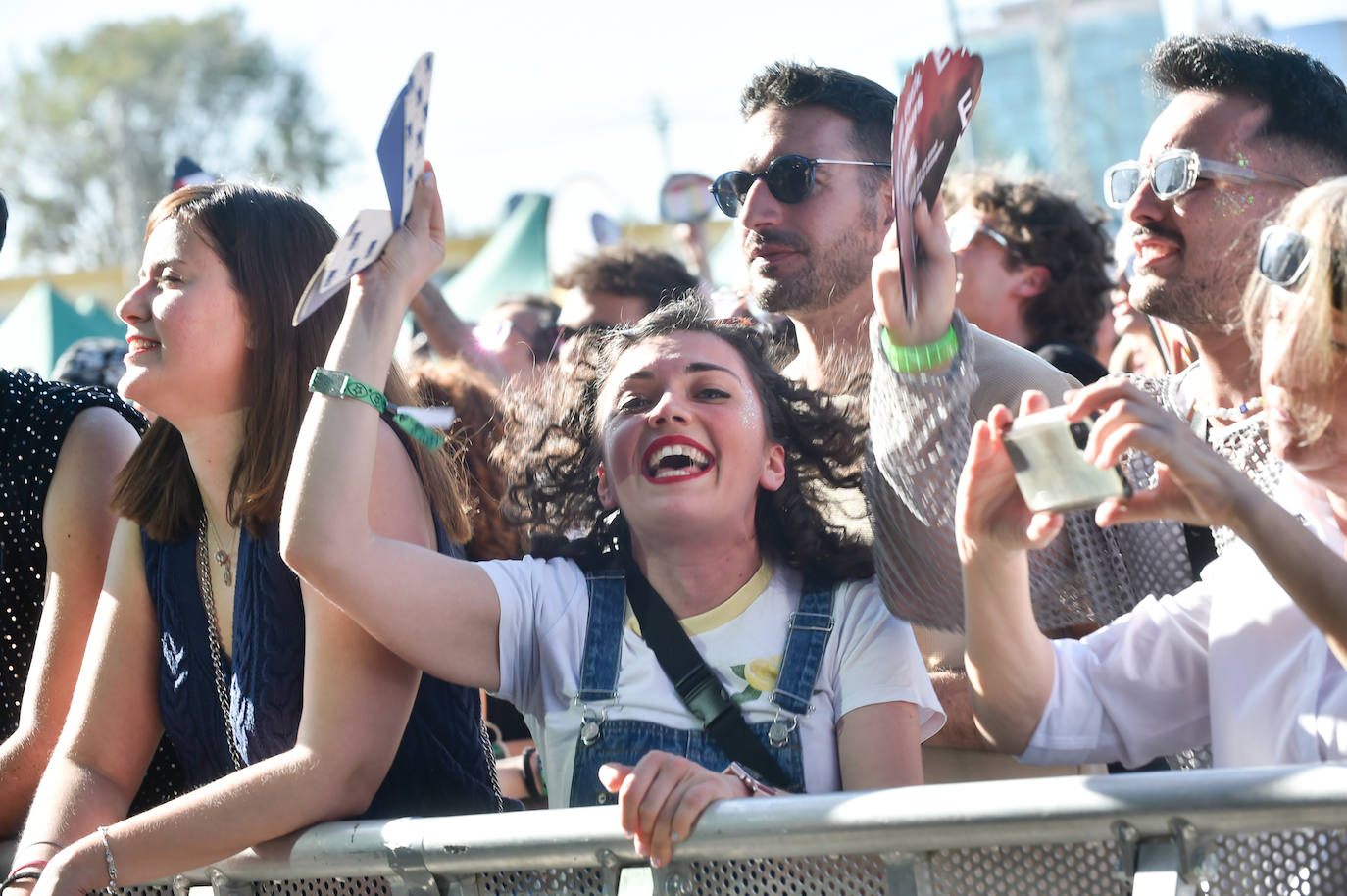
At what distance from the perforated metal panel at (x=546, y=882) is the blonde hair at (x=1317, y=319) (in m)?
1.06

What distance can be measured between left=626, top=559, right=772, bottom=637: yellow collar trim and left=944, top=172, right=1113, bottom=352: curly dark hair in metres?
2.05

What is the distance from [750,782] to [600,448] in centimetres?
80

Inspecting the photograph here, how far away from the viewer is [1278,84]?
281 centimetres

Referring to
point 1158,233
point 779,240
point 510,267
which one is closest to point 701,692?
point 1158,233

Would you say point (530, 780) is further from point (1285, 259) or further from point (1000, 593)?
point (1285, 259)

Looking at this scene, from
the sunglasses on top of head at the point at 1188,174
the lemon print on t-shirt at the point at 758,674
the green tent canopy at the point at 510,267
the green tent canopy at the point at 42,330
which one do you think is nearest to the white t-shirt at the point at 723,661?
the lemon print on t-shirt at the point at 758,674

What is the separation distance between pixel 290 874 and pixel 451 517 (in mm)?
689

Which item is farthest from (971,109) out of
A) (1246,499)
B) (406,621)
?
(406,621)

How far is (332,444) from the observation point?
214 centimetres

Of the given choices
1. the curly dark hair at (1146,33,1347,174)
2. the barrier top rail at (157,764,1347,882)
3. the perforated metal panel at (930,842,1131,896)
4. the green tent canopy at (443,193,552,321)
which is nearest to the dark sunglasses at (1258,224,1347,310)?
the barrier top rail at (157,764,1347,882)

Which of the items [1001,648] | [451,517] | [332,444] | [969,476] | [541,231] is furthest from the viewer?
[541,231]

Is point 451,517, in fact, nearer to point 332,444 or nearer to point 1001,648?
point 332,444

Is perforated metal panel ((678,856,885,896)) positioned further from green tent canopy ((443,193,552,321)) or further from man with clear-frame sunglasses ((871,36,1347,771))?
green tent canopy ((443,193,552,321))

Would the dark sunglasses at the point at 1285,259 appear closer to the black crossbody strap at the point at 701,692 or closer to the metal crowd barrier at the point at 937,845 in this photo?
the metal crowd barrier at the point at 937,845
